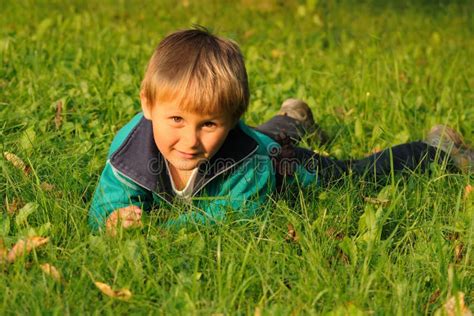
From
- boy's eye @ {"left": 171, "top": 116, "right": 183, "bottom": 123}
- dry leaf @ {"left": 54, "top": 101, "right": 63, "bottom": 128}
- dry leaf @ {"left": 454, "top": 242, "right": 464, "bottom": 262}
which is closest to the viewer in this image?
dry leaf @ {"left": 454, "top": 242, "right": 464, "bottom": 262}

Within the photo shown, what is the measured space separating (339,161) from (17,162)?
5.03 feet

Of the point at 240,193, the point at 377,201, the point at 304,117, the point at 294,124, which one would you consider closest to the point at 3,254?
the point at 240,193

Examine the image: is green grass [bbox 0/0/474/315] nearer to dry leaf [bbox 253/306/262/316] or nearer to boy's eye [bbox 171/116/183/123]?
dry leaf [bbox 253/306/262/316]

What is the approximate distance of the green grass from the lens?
2.69 metres

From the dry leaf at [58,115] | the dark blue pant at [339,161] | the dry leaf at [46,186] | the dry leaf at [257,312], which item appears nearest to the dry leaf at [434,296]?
the dry leaf at [257,312]

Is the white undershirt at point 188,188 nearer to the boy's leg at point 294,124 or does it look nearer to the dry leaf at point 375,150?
the boy's leg at point 294,124

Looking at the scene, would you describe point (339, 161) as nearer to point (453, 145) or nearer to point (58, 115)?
point (453, 145)

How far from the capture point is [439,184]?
363 centimetres

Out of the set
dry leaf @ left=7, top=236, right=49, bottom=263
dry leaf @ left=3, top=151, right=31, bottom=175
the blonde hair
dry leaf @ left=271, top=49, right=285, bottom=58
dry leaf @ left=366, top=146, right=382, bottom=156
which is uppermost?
the blonde hair

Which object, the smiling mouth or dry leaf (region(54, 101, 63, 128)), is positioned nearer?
the smiling mouth

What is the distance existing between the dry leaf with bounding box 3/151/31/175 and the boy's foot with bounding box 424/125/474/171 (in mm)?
1916

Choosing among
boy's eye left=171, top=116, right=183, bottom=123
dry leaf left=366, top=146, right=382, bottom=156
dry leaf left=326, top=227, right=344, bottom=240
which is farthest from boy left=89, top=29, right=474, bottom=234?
dry leaf left=366, top=146, right=382, bottom=156

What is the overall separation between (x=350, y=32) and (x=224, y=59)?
12.8 feet

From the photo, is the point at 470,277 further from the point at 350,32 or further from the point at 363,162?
the point at 350,32
